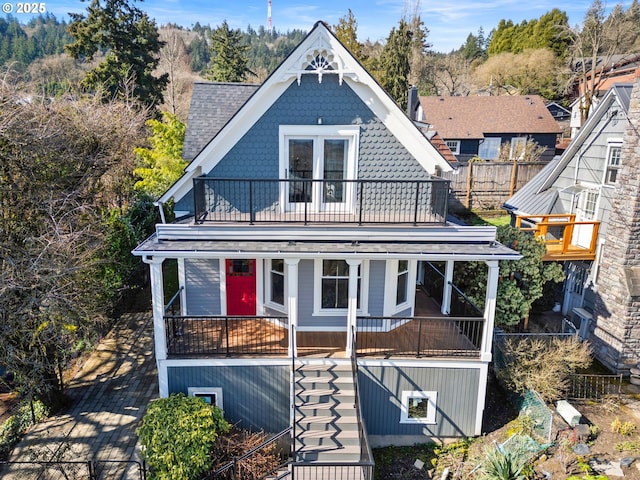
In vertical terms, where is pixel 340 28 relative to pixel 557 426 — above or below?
above

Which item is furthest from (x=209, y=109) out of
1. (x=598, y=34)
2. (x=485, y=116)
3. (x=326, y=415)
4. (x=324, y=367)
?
(x=598, y=34)

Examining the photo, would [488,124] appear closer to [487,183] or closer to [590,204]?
[487,183]

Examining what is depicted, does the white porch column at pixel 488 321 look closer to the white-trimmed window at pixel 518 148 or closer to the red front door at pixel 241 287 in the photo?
the red front door at pixel 241 287

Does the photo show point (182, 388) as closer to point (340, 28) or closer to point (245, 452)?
point (245, 452)

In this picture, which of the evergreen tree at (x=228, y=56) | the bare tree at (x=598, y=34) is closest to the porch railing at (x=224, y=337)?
the bare tree at (x=598, y=34)

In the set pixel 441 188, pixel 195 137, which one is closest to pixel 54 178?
pixel 195 137

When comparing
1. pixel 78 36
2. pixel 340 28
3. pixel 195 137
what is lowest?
pixel 195 137
